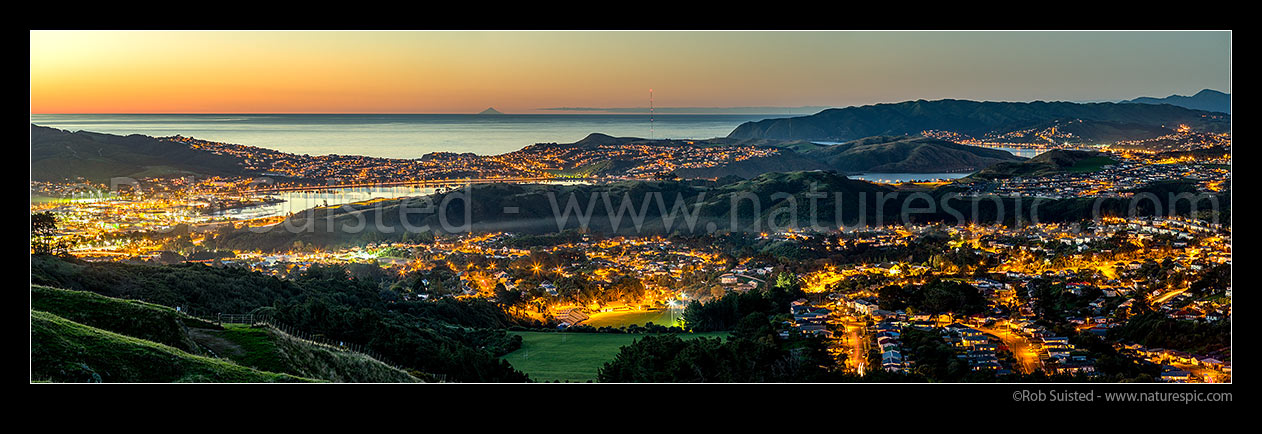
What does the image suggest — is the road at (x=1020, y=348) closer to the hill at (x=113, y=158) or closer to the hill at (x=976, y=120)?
the hill at (x=113, y=158)

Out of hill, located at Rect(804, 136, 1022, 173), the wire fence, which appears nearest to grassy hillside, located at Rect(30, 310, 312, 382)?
the wire fence

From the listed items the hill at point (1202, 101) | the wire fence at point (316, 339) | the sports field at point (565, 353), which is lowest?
the sports field at point (565, 353)

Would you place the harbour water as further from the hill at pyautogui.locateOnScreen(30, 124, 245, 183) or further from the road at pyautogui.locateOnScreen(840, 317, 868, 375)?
the road at pyautogui.locateOnScreen(840, 317, 868, 375)

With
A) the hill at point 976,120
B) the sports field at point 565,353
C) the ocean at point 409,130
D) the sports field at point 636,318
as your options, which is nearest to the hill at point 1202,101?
the hill at point 976,120

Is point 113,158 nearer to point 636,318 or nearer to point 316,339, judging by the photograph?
point 636,318
